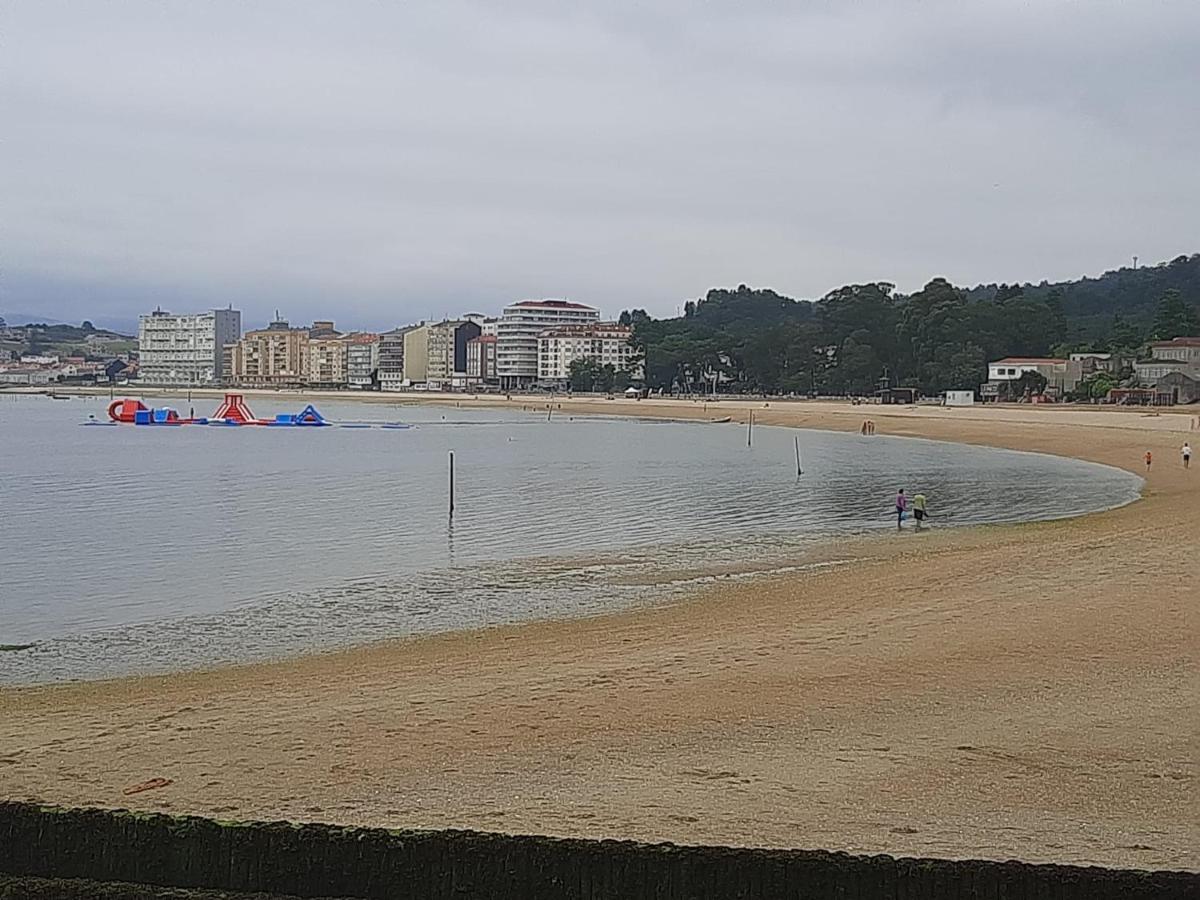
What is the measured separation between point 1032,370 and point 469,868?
100141mm

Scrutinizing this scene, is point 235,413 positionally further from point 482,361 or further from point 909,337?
point 482,361

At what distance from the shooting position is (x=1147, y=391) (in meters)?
83.4

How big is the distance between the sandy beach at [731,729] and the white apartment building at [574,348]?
154597 mm

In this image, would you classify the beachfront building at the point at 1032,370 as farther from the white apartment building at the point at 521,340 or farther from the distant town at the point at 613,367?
the white apartment building at the point at 521,340

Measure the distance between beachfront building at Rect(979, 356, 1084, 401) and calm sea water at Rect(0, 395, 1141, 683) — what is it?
4084cm

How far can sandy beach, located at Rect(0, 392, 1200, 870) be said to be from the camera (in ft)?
20.9

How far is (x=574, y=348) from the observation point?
175375 millimetres

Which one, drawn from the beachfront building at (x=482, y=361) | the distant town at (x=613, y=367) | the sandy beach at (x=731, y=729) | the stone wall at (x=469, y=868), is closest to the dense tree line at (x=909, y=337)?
the distant town at (x=613, y=367)

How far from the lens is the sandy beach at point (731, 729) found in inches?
251

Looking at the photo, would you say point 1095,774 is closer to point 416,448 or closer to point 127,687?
point 127,687

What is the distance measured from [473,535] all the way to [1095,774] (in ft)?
62.9

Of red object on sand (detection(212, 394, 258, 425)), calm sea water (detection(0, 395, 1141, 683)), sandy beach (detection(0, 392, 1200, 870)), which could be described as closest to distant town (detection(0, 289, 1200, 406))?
red object on sand (detection(212, 394, 258, 425))

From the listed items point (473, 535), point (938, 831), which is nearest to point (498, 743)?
point (938, 831)

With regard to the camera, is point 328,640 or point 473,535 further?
point 473,535
